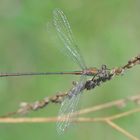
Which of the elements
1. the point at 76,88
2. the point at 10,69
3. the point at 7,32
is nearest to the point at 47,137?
the point at 10,69

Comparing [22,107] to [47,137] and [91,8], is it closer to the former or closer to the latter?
[47,137]

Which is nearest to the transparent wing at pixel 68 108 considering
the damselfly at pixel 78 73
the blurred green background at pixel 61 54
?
the damselfly at pixel 78 73

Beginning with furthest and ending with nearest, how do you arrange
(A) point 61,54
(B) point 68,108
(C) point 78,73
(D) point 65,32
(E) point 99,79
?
(A) point 61,54 → (D) point 65,32 → (C) point 78,73 → (B) point 68,108 → (E) point 99,79

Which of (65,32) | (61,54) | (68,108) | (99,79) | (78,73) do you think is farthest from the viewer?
(61,54)

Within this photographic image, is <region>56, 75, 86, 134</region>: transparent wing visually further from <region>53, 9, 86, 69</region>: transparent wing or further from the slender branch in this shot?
<region>53, 9, 86, 69</region>: transparent wing

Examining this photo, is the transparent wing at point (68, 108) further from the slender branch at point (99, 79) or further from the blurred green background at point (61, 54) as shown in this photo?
the blurred green background at point (61, 54)

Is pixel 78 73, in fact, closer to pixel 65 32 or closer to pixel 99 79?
pixel 65 32

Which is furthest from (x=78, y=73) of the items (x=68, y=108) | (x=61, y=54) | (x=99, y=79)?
(x=61, y=54)

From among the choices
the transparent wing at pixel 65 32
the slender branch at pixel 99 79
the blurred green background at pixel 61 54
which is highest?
the blurred green background at pixel 61 54
